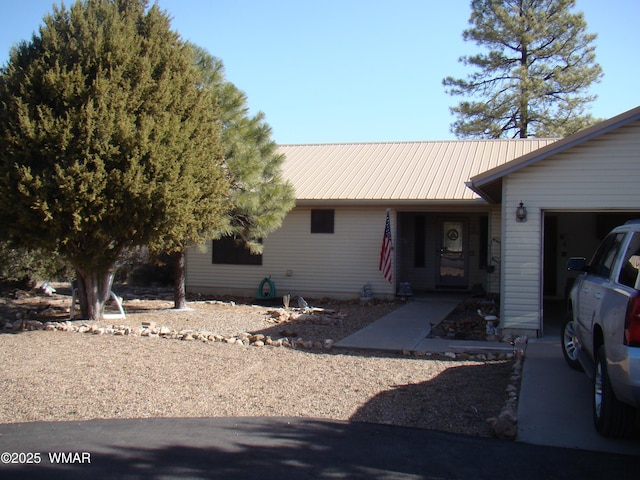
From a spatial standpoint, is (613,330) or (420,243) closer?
(613,330)

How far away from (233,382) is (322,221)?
1008 centimetres

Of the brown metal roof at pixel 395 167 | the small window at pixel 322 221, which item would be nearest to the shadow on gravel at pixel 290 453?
the brown metal roof at pixel 395 167

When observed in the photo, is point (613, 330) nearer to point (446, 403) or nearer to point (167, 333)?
point (446, 403)

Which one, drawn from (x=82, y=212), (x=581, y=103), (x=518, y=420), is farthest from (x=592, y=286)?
(x=581, y=103)

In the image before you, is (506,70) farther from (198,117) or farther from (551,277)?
(198,117)

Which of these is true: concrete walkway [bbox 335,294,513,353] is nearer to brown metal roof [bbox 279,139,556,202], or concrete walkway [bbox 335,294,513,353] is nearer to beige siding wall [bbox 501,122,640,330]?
beige siding wall [bbox 501,122,640,330]

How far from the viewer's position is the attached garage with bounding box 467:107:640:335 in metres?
9.98

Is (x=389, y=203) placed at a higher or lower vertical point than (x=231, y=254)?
higher

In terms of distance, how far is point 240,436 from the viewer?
552 centimetres

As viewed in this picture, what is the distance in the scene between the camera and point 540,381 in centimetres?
757

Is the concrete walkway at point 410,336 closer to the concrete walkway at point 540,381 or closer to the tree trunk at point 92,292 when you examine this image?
the concrete walkway at point 540,381

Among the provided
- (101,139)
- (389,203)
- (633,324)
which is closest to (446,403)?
(633,324)

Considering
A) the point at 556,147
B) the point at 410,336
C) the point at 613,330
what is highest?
the point at 556,147

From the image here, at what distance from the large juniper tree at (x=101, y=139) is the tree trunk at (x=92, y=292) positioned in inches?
4.8
